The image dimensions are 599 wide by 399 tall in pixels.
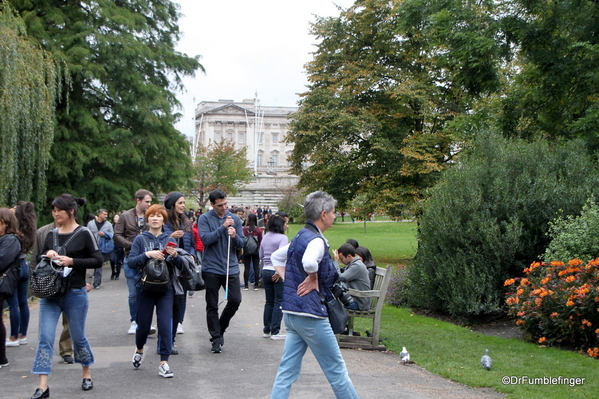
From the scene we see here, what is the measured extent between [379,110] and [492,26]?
35.1 ft

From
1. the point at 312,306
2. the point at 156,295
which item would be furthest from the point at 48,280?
the point at 312,306

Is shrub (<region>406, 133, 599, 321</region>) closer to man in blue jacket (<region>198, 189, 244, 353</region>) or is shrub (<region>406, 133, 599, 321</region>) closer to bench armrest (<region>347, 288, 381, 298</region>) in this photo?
bench armrest (<region>347, 288, 381, 298</region>)

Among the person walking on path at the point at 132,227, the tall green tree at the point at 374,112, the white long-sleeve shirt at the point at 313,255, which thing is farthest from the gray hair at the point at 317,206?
the tall green tree at the point at 374,112

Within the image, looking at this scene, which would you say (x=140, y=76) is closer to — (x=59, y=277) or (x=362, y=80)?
(x=362, y=80)

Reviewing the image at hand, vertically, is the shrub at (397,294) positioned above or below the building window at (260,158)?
below

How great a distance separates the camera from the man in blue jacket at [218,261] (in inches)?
315

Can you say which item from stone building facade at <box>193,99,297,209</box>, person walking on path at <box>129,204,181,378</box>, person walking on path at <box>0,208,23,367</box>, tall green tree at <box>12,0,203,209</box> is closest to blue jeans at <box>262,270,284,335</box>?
person walking on path at <box>129,204,181,378</box>

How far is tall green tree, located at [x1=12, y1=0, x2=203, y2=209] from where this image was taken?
2342 cm

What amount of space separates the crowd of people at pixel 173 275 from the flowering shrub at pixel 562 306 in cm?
241

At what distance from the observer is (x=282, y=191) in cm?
8012

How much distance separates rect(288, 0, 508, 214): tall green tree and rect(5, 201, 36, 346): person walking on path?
16464 mm

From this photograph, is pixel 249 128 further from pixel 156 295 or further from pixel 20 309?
pixel 156 295

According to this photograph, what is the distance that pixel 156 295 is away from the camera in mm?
6855

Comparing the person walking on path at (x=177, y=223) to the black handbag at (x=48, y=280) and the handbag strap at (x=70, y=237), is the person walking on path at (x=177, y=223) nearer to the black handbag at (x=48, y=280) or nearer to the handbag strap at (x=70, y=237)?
the handbag strap at (x=70, y=237)
